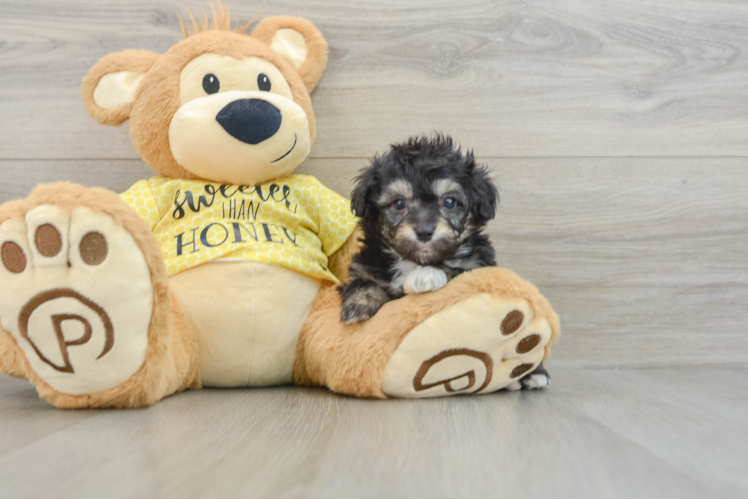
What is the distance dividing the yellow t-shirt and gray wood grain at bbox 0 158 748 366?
272mm

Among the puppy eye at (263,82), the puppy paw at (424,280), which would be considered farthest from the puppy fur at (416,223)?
the puppy eye at (263,82)

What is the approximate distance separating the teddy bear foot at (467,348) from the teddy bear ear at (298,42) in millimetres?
869

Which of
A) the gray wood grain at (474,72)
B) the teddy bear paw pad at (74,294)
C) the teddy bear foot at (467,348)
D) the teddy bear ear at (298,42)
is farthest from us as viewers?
the gray wood grain at (474,72)

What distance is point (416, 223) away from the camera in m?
→ 1.17

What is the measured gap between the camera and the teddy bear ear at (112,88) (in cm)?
147

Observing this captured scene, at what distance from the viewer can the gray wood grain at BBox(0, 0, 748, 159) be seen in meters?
1.71

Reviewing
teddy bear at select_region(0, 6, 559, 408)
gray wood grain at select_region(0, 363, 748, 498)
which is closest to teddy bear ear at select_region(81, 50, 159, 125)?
teddy bear at select_region(0, 6, 559, 408)

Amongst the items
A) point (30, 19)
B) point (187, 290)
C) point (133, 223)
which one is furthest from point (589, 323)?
point (30, 19)

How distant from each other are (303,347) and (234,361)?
16 cm

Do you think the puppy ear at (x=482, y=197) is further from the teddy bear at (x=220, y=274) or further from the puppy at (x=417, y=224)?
the teddy bear at (x=220, y=274)

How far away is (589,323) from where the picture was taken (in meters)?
1.79

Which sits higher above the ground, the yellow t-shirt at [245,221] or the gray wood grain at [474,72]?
the gray wood grain at [474,72]

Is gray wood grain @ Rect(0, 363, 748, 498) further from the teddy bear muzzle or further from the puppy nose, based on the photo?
the teddy bear muzzle

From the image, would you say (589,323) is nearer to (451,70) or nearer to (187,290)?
(451,70)
